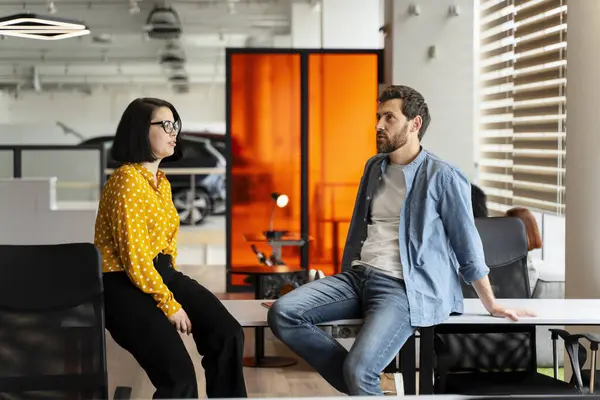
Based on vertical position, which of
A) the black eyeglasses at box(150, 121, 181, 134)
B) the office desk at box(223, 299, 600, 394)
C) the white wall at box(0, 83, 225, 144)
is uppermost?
the white wall at box(0, 83, 225, 144)

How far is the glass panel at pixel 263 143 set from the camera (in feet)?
37.5

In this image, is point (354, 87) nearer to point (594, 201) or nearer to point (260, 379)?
point (260, 379)

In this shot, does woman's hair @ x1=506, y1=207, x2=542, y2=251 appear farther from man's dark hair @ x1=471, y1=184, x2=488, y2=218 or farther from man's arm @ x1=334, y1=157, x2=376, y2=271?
man's arm @ x1=334, y1=157, x2=376, y2=271

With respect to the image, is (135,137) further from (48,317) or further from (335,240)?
(335,240)

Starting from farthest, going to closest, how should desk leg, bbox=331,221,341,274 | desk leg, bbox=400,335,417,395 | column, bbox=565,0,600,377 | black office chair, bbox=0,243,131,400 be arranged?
1. desk leg, bbox=331,221,341,274
2. column, bbox=565,0,600,377
3. desk leg, bbox=400,335,417,395
4. black office chair, bbox=0,243,131,400

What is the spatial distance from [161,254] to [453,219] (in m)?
1.04

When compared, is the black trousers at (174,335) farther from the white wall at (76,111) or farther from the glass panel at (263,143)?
the white wall at (76,111)

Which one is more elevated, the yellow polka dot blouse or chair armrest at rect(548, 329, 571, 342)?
the yellow polka dot blouse

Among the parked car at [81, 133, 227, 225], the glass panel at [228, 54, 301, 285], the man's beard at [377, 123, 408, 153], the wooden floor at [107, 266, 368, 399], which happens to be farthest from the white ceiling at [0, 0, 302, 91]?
the man's beard at [377, 123, 408, 153]

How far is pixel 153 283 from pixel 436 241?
3.40 ft

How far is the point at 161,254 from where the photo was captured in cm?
370

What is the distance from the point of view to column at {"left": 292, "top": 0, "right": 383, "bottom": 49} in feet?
40.4

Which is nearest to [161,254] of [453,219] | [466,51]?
[453,219]

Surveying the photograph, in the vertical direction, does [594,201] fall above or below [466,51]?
below
